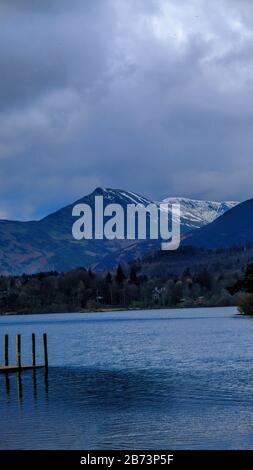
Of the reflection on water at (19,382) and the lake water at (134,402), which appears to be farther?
the reflection on water at (19,382)

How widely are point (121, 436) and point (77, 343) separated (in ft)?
295

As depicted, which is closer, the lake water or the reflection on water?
the lake water

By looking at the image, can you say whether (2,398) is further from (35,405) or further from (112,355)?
(112,355)

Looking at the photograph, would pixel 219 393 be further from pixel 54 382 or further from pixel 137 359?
pixel 137 359

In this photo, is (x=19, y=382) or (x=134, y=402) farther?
(x=19, y=382)

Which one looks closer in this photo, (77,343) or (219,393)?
(219,393)

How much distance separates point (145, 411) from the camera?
54.1m
